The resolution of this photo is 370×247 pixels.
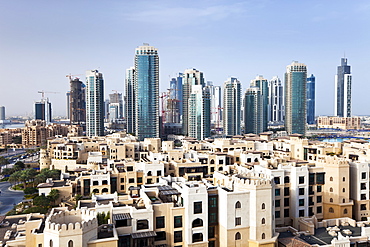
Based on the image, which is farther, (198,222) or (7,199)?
(7,199)

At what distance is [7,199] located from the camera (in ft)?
170

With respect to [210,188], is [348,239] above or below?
below

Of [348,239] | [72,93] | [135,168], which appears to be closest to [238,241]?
[348,239]

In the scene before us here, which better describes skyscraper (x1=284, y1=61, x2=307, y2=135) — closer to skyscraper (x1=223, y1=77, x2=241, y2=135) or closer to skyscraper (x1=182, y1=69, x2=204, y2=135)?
skyscraper (x1=223, y1=77, x2=241, y2=135)

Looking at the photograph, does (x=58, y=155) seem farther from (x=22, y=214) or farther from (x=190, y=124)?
(x=190, y=124)

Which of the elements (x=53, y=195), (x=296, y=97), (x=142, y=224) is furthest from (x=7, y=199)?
(x=296, y=97)

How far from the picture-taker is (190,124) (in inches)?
4973

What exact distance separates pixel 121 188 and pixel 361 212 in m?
29.6

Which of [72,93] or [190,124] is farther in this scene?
[72,93]

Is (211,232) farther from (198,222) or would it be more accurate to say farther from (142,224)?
(142,224)

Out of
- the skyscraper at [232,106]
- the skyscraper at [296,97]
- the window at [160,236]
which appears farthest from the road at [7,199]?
the skyscraper at [296,97]

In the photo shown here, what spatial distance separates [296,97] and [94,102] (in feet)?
288

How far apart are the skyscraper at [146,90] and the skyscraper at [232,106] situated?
39569 mm

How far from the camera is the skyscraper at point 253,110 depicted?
494 ft
